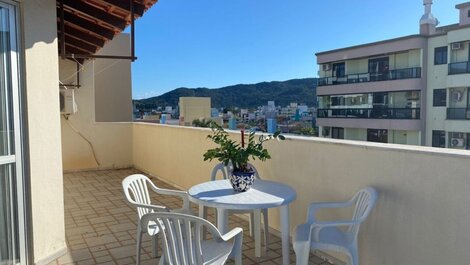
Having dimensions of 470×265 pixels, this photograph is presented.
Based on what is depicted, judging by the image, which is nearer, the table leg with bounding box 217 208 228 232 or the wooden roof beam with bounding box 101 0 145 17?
the table leg with bounding box 217 208 228 232

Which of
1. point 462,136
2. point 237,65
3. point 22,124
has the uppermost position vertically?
Answer: point 237,65

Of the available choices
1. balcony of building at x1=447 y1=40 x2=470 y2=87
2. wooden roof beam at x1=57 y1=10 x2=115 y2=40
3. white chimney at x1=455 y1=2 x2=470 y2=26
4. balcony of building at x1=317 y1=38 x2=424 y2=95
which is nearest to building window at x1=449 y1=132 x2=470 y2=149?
balcony of building at x1=447 y1=40 x2=470 y2=87

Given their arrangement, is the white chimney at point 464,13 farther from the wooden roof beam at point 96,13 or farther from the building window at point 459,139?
the wooden roof beam at point 96,13

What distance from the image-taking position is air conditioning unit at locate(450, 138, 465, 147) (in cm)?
2560

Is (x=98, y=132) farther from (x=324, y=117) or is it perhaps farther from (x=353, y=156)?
(x=324, y=117)

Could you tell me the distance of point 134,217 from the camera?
4117 millimetres

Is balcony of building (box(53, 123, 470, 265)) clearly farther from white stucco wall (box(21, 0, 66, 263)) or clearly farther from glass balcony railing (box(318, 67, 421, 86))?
glass balcony railing (box(318, 67, 421, 86))

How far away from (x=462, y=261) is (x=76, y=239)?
325 centimetres

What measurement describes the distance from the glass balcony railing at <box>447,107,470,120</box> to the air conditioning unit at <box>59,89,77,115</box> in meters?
26.5

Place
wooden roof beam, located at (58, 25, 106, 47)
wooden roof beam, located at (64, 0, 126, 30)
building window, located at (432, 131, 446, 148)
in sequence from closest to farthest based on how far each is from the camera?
1. wooden roof beam, located at (64, 0, 126, 30)
2. wooden roof beam, located at (58, 25, 106, 47)
3. building window, located at (432, 131, 446, 148)

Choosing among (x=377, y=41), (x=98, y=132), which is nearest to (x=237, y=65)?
(x=377, y=41)

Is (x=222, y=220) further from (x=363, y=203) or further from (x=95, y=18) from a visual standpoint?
(x=95, y=18)

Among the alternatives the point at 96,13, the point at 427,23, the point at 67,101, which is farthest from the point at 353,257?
the point at 427,23

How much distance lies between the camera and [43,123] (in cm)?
271
